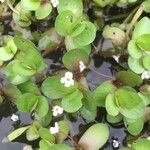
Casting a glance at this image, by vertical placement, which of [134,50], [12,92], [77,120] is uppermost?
[134,50]

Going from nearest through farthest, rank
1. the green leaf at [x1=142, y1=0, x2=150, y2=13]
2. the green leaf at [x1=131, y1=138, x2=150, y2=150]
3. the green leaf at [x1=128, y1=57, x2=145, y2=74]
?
1. the green leaf at [x1=131, y1=138, x2=150, y2=150]
2. the green leaf at [x1=128, y1=57, x2=145, y2=74]
3. the green leaf at [x1=142, y1=0, x2=150, y2=13]

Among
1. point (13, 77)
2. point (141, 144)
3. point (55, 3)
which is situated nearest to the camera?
point (141, 144)

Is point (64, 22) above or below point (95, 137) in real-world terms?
above

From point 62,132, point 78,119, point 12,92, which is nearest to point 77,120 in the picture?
point 78,119

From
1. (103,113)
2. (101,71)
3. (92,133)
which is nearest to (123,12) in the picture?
(101,71)

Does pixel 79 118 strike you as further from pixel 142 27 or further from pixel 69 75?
pixel 142 27

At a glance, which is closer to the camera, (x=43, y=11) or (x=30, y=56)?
(x=30, y=56)

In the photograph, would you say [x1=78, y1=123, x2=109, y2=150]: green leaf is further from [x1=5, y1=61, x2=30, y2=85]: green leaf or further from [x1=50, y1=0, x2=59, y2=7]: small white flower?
[x1=50, y1=0, x2=59, y2=7]: small white flower

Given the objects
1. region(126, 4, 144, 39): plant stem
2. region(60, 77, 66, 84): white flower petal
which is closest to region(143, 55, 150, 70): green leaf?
region(126, 4, 144, 39): plant stem
